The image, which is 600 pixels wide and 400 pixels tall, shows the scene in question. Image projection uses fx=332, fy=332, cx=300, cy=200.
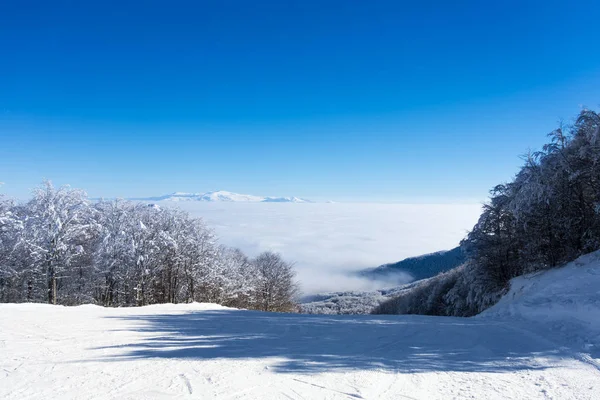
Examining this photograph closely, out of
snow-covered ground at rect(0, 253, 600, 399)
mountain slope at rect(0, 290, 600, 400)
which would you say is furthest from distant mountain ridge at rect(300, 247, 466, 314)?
mountain slope at rect(0, 290, 600, 400)

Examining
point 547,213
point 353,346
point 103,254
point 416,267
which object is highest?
point 547,213

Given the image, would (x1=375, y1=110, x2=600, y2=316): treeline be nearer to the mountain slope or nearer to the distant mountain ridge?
the mountain slope

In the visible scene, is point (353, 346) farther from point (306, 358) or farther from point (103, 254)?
point (103, 254)

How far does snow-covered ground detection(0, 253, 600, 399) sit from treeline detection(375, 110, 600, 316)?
22.7 ft

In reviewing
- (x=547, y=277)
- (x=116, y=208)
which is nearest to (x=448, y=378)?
(x=547, y=277)

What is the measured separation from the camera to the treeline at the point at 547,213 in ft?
50.6

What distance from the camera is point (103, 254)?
28422mm

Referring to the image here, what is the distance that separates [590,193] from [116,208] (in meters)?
35.6

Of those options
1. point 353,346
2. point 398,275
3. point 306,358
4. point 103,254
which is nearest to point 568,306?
point 353,346

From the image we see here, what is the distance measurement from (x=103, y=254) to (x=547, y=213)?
1250 inches

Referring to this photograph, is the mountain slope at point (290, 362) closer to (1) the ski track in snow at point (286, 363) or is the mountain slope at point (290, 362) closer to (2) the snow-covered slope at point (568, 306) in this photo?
(1) the ski track in snow at point (286, 363)

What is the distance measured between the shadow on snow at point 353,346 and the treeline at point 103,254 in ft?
72.1

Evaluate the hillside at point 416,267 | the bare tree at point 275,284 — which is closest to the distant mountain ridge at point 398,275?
the hillside at point 416,267

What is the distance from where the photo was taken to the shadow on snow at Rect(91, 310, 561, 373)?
5910 mm
